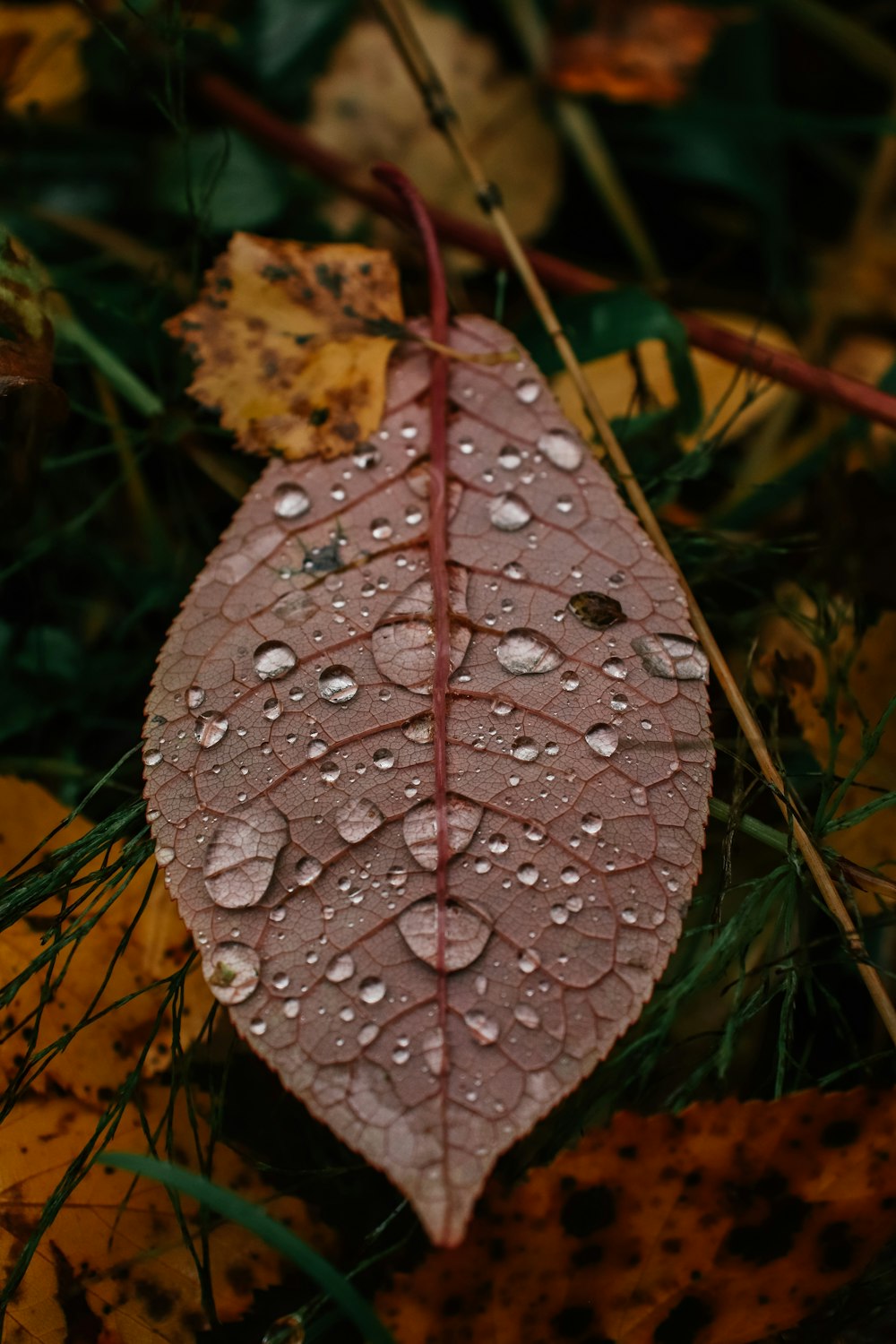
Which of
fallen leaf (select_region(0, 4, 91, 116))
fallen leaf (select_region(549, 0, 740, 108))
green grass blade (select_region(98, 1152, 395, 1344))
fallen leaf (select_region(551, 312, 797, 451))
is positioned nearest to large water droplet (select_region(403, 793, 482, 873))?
green grass blade (select_region(98, 1152, 395, 1344))

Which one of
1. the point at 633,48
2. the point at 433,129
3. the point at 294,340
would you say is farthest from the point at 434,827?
the point at 633,48

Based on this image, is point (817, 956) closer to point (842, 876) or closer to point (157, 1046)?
point (842, 876)

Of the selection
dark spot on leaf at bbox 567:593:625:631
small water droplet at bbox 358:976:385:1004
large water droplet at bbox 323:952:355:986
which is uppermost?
dark spot on leaf at bbox 567:593:625:631

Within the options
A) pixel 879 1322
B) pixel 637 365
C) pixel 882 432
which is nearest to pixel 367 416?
pixel 637 365

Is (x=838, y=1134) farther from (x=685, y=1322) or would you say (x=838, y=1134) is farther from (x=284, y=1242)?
(x=284, y=1242)

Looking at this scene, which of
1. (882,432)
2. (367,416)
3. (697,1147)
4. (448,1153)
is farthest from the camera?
(882,432)

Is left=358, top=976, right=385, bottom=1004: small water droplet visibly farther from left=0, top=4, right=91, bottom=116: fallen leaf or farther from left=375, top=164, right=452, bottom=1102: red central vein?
left=0, top=4, right=91, bottom=116: fallen leaf
